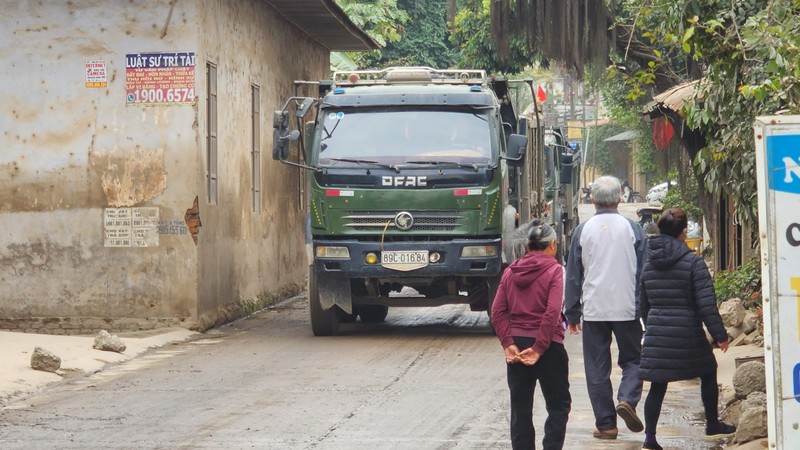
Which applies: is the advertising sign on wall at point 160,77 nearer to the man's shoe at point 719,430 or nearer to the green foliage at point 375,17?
the man's shoe at point 719,430

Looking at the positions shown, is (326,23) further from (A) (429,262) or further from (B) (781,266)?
(B) (781,266)

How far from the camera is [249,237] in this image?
18438 millimetres

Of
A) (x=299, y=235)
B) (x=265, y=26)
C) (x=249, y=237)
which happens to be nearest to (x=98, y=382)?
(x=249, y=237)

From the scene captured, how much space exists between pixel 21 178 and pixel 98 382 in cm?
503

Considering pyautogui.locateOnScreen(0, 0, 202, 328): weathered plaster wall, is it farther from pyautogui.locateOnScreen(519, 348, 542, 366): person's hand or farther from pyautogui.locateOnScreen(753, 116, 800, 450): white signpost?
pyautogui.locateOnScreen(753, 116, 800, 450): white signpost

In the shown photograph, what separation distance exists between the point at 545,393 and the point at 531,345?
0.31 m

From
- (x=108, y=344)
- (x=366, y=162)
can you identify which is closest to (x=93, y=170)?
(x=108, y=344)

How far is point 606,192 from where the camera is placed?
29.0ft

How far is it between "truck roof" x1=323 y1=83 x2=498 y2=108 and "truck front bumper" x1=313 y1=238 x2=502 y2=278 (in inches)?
62.4

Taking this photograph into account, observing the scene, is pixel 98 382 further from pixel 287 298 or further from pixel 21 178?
pixel 287 298

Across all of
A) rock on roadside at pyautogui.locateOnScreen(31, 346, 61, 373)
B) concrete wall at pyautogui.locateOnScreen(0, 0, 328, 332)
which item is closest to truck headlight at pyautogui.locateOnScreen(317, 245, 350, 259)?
concrete wall at pyautogui.locateOnScreen(0, 0, 328, 332)

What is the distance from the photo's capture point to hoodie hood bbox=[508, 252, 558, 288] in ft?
24.5

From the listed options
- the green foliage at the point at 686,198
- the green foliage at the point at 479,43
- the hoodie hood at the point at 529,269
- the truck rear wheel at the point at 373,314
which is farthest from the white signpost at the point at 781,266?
the green foliage at the point at 479,43

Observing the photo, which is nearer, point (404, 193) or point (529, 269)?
point (529, 269)
